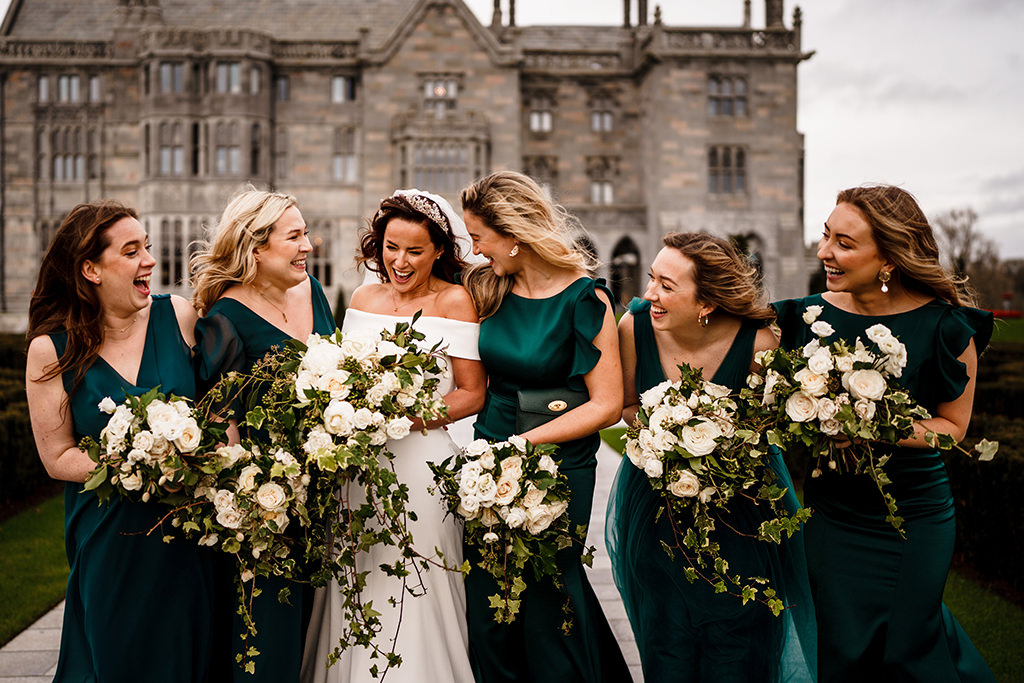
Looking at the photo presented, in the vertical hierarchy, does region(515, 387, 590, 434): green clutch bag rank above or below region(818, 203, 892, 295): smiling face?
below

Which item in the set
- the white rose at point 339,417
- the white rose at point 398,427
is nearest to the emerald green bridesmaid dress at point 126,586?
the white rose at point 339,417

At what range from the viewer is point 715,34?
30.8m

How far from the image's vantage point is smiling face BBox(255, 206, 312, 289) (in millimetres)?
3752

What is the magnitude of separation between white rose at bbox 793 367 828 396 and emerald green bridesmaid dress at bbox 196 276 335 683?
86.4 inches

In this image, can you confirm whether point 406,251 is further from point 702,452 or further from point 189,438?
point 702,452

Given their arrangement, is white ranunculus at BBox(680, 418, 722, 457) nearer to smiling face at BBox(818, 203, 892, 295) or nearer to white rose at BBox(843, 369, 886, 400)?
white rose at BBox(843, 369, 886, 400)

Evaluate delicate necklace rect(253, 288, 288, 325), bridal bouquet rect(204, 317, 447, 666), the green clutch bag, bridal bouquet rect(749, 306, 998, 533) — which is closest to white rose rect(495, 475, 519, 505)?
bridal bouquet rect(204, 317, 447, 666)

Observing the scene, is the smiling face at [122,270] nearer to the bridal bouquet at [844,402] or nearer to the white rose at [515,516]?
the white rose at [515,516]

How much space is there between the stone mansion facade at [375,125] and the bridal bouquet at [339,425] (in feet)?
88.7

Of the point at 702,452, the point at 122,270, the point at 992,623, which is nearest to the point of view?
the point at 702,452

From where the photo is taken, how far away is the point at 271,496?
2.88 meters

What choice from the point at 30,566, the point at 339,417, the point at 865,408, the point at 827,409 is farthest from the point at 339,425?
the point at 30,566

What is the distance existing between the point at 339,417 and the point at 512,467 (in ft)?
2.21

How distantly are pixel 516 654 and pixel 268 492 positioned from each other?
1475 mm
